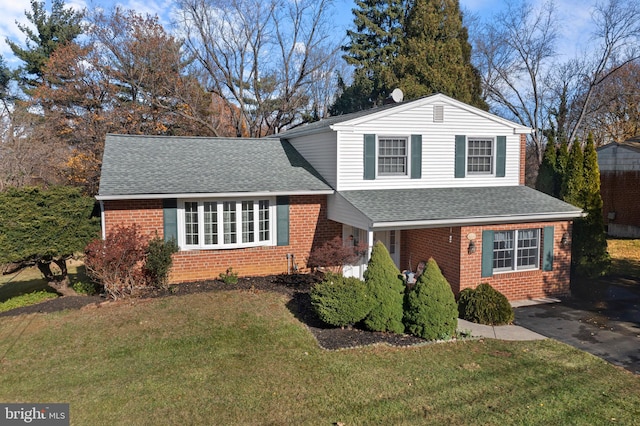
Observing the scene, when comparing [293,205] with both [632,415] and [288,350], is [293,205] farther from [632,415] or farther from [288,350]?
[632,415]

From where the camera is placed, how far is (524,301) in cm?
1324

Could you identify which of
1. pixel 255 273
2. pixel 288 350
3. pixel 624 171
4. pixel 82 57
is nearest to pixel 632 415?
pixel 288 350

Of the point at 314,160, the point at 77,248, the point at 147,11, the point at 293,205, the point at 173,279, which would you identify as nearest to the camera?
the point at 77,248

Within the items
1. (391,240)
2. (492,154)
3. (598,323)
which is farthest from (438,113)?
(598,323)

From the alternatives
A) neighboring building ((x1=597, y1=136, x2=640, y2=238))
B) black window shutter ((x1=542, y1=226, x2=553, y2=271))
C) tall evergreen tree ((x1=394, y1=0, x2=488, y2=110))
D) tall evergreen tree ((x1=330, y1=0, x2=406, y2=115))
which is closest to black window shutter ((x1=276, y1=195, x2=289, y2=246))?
black window shutter ((x1=542, y1=226, x2=553, y2=271))

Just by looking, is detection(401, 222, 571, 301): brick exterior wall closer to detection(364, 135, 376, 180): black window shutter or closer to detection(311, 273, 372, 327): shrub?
detection(364, 135, 376, 180): black window shutter

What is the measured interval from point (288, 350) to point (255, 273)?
5.52m

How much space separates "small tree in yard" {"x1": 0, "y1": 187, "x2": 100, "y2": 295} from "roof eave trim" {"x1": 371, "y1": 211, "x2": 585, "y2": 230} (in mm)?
8226

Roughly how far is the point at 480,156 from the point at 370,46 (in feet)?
72.4

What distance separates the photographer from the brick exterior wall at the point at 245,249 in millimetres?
12906

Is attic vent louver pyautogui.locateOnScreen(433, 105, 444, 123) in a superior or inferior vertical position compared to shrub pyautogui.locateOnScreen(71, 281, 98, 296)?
superior

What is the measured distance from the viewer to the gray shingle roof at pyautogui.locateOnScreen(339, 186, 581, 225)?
1241cm

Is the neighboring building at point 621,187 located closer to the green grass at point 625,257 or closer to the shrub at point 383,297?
the green grass at point 625,257

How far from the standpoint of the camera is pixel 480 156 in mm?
15734
